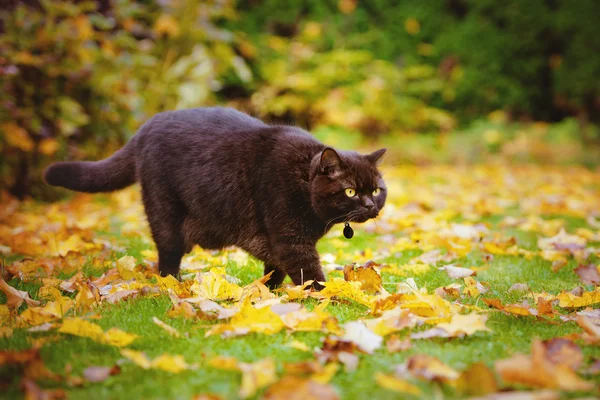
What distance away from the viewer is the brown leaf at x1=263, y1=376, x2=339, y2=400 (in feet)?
4.59

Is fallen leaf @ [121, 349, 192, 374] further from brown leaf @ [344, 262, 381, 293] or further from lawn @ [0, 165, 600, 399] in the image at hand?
brown leaf @ [344, 262, 381, 293]

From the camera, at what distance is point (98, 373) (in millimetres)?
1652

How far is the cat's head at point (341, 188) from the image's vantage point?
2689 millimetres

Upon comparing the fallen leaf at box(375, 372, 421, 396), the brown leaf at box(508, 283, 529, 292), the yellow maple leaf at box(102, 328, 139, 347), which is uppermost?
the fallen leaf at box(375, 372, 421, 396)

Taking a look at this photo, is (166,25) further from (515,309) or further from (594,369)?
(594,369)

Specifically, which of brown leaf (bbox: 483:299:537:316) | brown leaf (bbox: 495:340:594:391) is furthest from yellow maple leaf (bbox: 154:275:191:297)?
brown leaf (bbox: 495:340:594:391)

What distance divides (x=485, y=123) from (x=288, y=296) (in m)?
9.78

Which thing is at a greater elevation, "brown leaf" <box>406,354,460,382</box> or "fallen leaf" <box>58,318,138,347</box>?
"brown leaf" <box>406,354,460,382</box>

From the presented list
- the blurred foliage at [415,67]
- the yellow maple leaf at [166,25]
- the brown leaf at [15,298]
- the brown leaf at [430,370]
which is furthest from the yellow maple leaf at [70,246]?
the blurred foliage at [415,67]

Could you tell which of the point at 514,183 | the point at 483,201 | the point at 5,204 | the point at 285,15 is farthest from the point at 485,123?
the point at 5,204

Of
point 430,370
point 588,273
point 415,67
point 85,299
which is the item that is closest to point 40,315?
point 85,299

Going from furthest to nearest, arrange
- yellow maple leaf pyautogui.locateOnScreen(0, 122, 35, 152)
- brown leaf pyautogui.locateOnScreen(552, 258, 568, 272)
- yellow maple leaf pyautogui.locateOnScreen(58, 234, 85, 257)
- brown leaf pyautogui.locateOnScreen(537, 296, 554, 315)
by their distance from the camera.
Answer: yellow maple leaf pyautogui.locateOnScreen(0, 122, 35, 152) < yellow maple leaf pyautogui.locateOnScreen(58, 234, 85, 257) < brown leaf pyautogui.locateOnScreen(552, 258, 568, 272) < brown leaf pyautogui.locateOnScreen(537, 296, 554, 315)

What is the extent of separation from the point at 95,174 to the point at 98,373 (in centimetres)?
183

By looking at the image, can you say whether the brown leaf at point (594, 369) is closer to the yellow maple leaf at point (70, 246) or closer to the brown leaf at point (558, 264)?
the brown leaf at point (558, 264)
